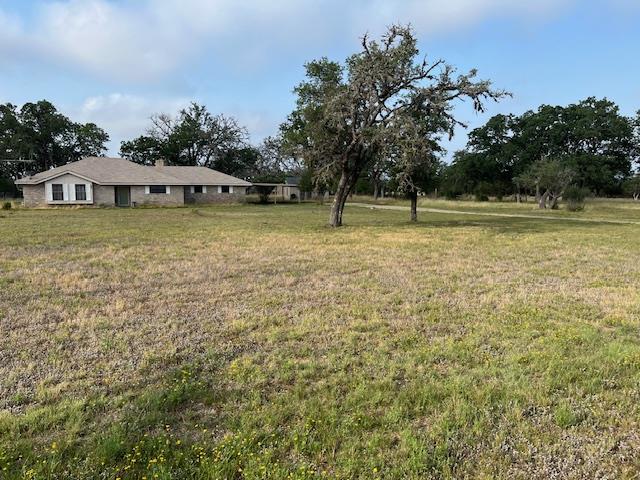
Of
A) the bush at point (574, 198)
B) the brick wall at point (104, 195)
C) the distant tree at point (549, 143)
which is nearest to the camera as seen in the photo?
the brick wall at point (104, 195)

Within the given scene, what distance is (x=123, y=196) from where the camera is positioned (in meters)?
35.8

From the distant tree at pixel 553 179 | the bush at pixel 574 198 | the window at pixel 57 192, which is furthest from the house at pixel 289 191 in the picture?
the bush at pixel 574 198

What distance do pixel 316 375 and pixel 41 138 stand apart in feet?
208

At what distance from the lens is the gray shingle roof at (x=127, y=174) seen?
34097 mm

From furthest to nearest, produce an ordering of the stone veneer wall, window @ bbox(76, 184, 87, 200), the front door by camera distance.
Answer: the front door → window @ bbox(76, 184, 87, 200) → the stone veneer wall

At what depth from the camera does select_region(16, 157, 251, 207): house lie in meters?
33.6

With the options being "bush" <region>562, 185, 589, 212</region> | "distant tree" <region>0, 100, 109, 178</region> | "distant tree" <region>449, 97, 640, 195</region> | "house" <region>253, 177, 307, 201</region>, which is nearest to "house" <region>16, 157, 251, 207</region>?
"house" <region>253, 177, 307, 201</region>

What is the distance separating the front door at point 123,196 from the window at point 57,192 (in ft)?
12.5

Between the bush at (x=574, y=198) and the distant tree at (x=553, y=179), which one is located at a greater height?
the distant tree at (x=553, y=179)

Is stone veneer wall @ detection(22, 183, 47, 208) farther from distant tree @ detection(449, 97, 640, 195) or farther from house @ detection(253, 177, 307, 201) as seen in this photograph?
distant tree @ detection(449, 97, 640, 195)

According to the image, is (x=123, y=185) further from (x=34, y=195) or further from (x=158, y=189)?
(x=34, y=195)

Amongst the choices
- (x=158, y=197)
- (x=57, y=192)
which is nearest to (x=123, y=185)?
(x=158, y=197)

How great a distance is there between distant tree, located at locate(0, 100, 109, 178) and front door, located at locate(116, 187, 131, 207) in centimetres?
2459

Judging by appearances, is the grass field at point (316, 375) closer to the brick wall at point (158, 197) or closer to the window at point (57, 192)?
the window at point (57, 192)
